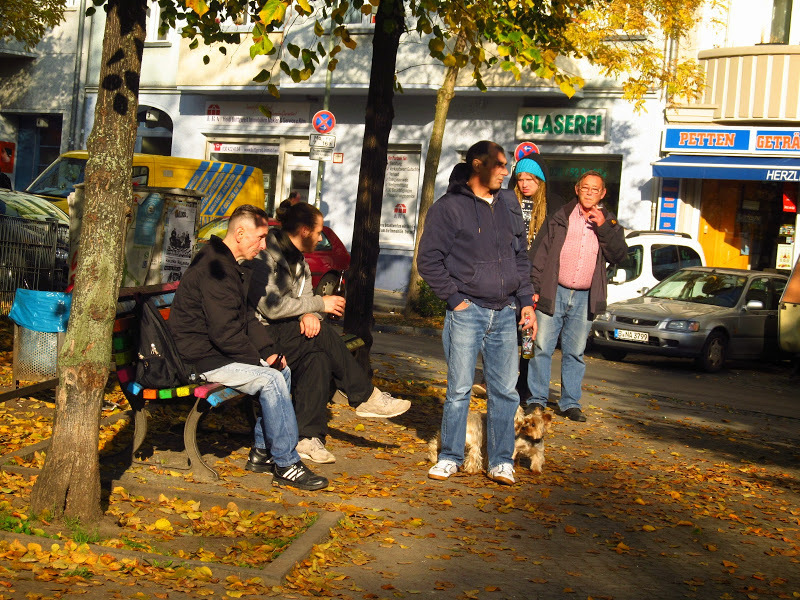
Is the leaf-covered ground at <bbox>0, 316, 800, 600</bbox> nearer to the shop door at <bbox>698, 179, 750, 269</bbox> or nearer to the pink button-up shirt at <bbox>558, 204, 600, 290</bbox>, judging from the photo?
the pink button-up shirt at <bbox>558, 204, 600, 290</bbox>

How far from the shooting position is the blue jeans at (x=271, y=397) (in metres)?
6.16

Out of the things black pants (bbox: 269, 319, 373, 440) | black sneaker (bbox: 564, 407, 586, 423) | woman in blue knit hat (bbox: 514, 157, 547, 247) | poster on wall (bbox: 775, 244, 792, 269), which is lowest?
black sneaker (bbox: 564, 407, 586, 423)

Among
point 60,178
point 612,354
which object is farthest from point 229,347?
point 60,178

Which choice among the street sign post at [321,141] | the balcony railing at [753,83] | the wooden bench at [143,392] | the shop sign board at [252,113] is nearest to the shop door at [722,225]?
the balcony railing at [753,83]

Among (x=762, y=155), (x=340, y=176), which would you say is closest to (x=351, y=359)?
(x=762, y=155)

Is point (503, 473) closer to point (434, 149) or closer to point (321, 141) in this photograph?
point (434, 149)

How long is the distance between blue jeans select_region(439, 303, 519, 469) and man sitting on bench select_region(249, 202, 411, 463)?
66 centimetres

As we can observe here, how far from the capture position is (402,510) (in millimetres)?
5996

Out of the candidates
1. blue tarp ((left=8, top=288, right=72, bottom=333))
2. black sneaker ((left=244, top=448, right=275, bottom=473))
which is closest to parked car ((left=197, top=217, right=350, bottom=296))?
blue tarp ((left=8, top=288, right=72, bottom=333))

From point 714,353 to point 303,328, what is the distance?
32.9 ft

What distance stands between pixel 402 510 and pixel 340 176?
68.8 feet

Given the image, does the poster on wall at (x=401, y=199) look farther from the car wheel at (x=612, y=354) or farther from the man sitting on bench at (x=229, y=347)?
the man sitting on bench at (x=229, y=347)

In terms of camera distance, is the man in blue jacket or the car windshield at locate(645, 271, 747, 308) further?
the car windshield at locate(645, 271, 747, 308)

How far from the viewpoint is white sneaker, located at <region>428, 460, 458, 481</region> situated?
6656 mm
